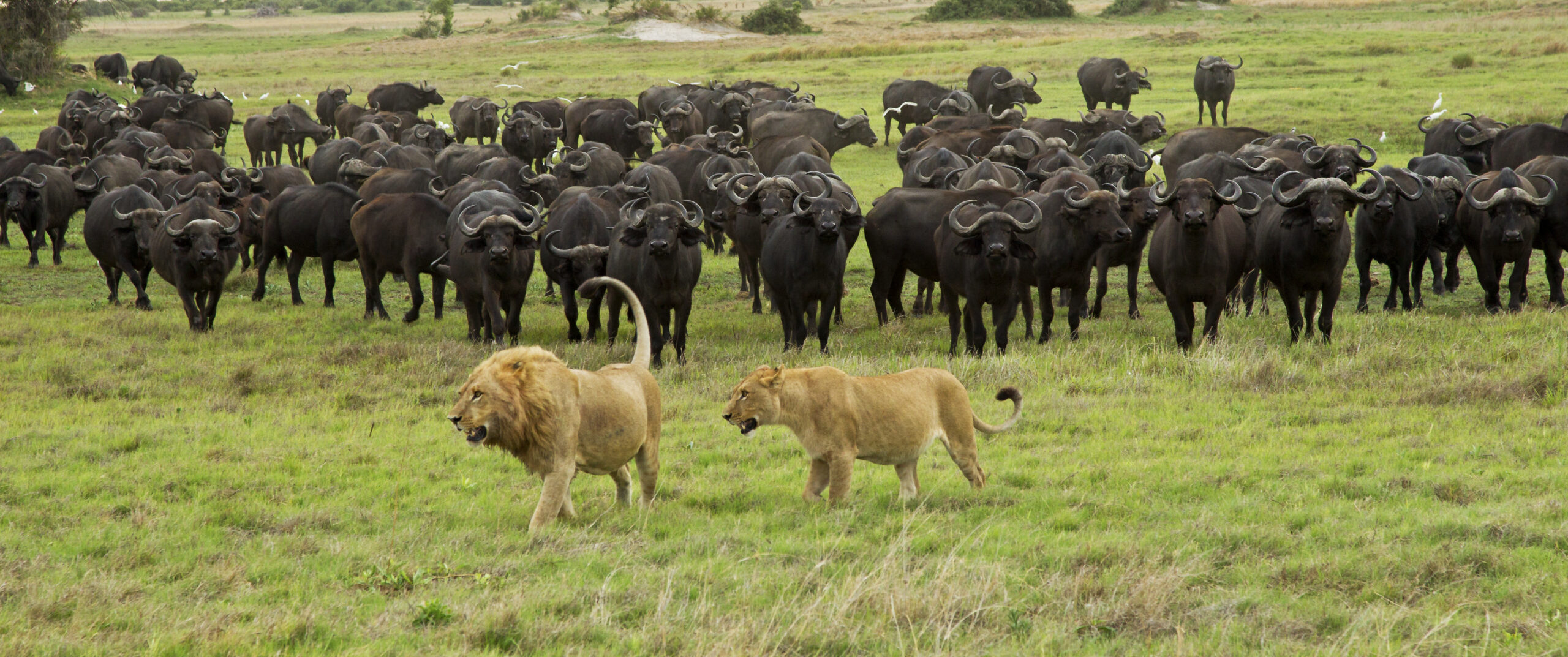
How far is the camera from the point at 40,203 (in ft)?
62.1

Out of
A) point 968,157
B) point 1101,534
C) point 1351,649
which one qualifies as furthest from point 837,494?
point 968,157

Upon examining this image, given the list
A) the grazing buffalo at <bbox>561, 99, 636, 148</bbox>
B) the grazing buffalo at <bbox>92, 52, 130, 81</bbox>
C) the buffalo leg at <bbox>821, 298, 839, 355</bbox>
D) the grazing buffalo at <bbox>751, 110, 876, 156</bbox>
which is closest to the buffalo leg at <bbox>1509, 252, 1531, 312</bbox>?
the buffalo leg at <bbox>821, 298, 839, 355</bbox>

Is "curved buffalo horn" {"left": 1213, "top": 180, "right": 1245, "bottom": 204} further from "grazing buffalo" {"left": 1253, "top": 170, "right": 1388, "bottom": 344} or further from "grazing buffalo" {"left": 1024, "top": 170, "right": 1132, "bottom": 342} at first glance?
"grazing buffalo" {"left": 1024, "top": 170, "right": 1132, "bottom": 342}

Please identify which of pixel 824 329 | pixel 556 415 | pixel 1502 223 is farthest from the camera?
pixel 1502 223

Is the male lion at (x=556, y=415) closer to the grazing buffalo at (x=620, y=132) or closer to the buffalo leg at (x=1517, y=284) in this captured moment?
the buffalo leg at (x=1517, y=284)

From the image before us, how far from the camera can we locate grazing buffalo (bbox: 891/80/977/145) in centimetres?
3275

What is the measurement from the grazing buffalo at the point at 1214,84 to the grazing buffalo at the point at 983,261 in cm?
1915

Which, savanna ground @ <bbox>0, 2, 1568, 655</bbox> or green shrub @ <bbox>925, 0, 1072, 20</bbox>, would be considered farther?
green shrub @ <bbox>925, 0, 1072, 20</bbox>

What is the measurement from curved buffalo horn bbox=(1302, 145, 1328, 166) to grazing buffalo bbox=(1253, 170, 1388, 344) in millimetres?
4187

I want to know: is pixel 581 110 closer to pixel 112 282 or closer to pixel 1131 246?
pixel 112 282

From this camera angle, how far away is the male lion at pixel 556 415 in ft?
19.7

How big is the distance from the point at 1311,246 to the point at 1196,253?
3.99ft

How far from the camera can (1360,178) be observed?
22672 millimetres

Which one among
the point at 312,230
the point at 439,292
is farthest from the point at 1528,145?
the point at 312,230
